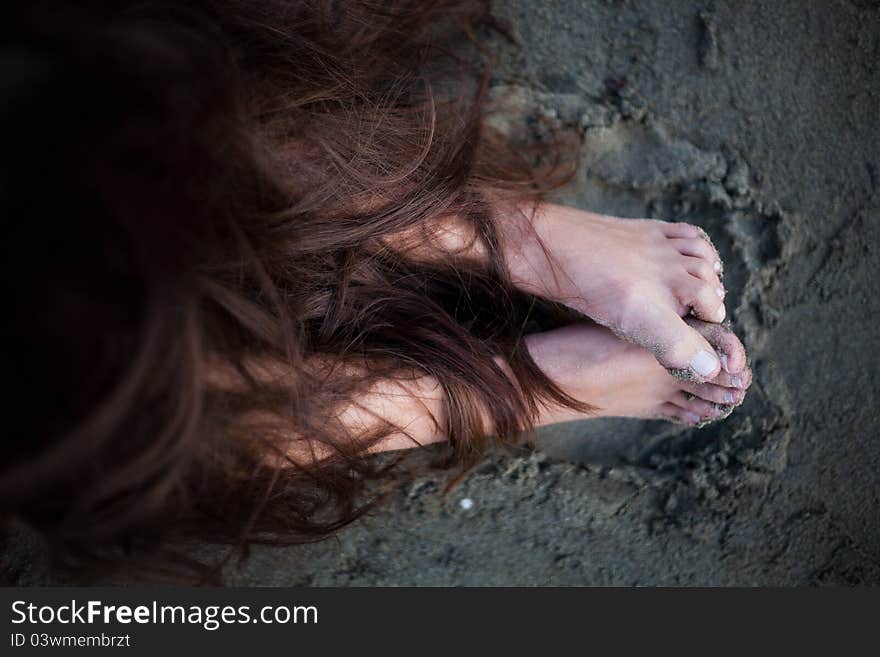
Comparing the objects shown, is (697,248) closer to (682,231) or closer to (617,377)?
(682,231)

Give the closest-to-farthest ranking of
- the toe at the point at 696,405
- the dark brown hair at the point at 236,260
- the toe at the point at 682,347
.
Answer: the dark brown hair at the point at 236,260
the toe at the point at 682,347
the toe at the point at 696,405

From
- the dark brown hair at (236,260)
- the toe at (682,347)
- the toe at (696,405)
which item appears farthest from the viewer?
the toe at (696,405)

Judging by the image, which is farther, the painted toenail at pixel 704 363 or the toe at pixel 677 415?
the toe at pixel 677 415

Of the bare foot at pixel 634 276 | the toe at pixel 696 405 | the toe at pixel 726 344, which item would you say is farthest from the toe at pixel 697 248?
the toe at pixel 696 405

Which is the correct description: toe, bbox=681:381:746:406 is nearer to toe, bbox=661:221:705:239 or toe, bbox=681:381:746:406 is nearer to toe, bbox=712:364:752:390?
toe, bbox=712:364:752:390

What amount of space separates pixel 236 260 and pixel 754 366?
39.0 inches

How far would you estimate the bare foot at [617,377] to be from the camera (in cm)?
112

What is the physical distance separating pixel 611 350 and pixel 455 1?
724mm

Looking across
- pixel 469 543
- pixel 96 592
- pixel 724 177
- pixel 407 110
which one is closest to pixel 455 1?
pixel 407 110

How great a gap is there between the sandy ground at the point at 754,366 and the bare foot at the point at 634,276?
0.56ft

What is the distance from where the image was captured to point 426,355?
3.48ft

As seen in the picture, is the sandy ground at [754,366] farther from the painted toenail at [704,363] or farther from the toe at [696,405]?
the painted toenail at [704,363]

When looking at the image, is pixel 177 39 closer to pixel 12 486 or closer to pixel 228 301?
pixel 228 301

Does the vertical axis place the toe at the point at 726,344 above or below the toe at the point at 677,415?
above
